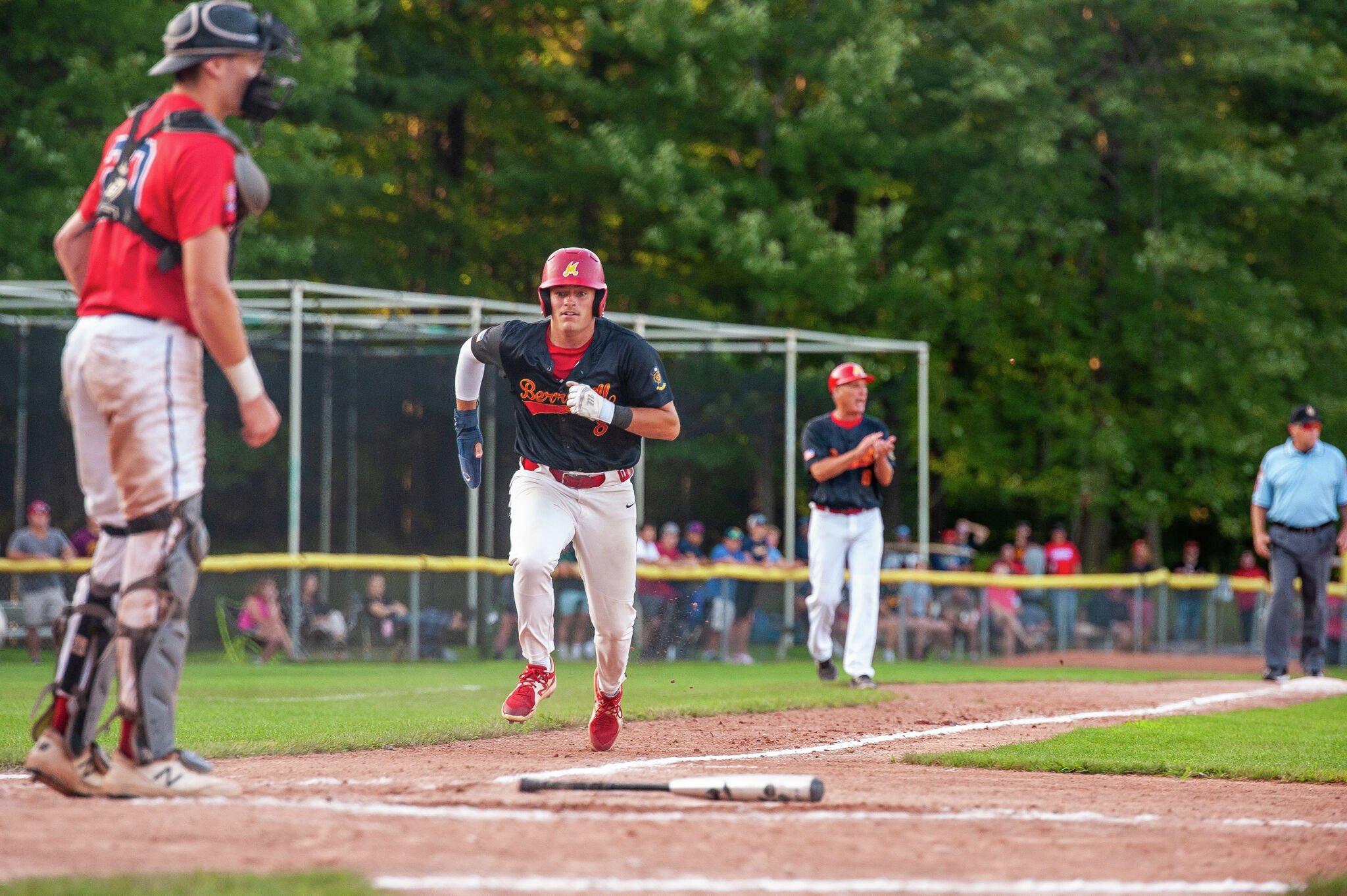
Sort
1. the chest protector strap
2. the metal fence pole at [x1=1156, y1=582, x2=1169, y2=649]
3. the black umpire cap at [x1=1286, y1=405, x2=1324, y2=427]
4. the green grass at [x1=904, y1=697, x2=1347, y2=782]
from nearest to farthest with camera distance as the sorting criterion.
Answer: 1. the chest protector strap
2. the green grass at [x1=904, y1=697, x2=1347, y2=782]
3. the black umpire cap at [x1=1286, y1=405, x2=1324, y2=427]
4. the metal fence pole at [x1=1156, y1=582, x2=1169, y2=649]

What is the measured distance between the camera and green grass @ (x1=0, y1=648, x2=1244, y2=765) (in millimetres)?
7922

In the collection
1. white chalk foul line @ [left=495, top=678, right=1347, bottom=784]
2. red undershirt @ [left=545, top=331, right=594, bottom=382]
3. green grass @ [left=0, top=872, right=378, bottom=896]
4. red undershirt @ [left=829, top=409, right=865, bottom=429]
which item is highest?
red undershirt @ [left=545, top=331, right=594, bottom=382]

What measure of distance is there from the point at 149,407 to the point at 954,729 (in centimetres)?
547

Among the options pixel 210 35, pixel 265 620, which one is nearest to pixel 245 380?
pixel 210 35

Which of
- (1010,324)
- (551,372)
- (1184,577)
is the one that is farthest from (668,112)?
(551,372)

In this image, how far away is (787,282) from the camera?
28.8 metres

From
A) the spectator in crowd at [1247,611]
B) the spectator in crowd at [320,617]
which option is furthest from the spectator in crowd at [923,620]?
the spectator in crowd at [320,617]

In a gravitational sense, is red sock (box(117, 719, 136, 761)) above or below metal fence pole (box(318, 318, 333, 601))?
below

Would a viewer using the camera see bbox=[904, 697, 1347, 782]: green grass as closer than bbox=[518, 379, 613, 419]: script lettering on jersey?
Yes

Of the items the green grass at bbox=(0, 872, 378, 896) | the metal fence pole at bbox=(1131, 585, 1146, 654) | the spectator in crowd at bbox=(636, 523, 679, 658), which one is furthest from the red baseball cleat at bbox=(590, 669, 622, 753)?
the metal fence pole at bbox=(1131, 585, 1146, 654)

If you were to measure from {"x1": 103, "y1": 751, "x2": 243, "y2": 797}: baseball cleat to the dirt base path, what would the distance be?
0.49 ft

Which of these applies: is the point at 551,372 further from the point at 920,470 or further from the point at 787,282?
the point at 787,282

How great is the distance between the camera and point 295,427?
19.1 metres

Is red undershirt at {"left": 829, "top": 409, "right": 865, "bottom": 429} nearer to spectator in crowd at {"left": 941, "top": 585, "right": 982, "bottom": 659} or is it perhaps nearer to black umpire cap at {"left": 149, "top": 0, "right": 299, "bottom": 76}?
black umpire cap at {"left": 149, "top": 0, "right": 299, "bottom": 76}
